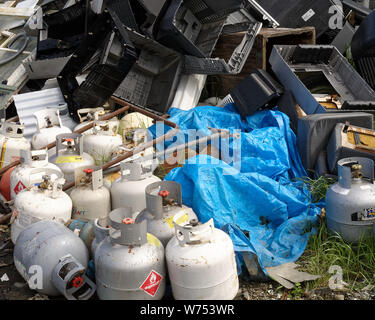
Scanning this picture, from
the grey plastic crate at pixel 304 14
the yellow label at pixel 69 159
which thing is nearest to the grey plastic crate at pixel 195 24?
the grey plastic crate at pixel 304 14

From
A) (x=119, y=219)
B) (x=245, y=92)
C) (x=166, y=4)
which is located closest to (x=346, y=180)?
(x=119, y=219)

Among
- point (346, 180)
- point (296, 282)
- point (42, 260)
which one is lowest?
point (296, 282)

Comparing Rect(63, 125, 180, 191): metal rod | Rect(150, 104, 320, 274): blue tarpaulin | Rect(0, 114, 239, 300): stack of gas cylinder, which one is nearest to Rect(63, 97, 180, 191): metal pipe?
Rect(63, 125, 180, 191): metal rod

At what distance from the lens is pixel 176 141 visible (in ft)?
15.3

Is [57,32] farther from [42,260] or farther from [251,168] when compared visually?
[42,260]

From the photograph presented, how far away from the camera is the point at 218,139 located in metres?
4.30

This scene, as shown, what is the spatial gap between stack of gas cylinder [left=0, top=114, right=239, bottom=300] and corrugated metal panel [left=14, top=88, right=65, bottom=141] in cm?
133

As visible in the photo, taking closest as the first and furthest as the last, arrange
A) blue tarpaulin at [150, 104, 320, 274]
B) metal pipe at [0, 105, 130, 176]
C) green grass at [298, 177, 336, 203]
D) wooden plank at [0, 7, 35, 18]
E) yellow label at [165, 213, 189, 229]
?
yellow label at [165, 213, 189, 229]
blue tarpaulin at [150, 104, 320, 274]
green grass at [298, 177, 336, 203]
metal pipe at [0, 105, 130, 176]
wooden plank at [0, 7, 35, 18]

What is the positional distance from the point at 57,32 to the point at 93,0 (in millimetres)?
568

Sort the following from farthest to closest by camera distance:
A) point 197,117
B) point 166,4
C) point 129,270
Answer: point 166,4, point 197,117, point 129,270

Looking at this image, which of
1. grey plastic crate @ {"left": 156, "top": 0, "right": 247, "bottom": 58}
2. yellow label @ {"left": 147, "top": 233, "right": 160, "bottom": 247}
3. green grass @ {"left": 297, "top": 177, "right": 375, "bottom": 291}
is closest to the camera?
yellow label @ {"left": 147, "top": 233, "right": 160, "bottom": 247}

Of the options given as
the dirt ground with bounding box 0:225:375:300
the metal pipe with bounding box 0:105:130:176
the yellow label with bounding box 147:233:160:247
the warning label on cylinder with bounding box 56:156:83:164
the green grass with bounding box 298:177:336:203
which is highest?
the yellow label with bounding box 147:233:160:247

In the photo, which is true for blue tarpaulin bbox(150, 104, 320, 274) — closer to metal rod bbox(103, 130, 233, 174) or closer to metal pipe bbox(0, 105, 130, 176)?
metal rod bbox(103, 130, 233, 174)

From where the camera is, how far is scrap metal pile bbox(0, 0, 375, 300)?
2.80 m
